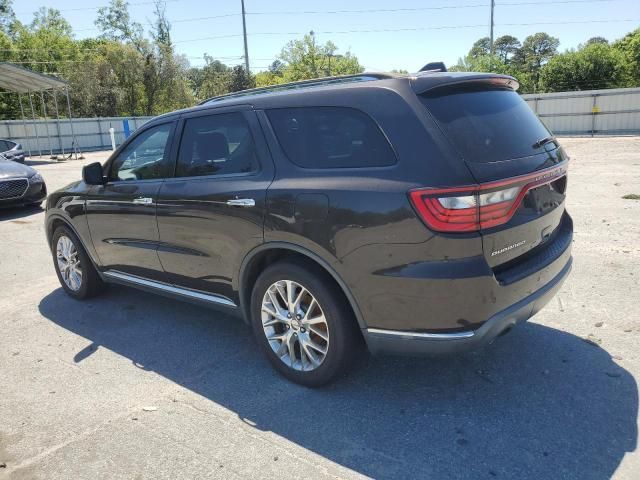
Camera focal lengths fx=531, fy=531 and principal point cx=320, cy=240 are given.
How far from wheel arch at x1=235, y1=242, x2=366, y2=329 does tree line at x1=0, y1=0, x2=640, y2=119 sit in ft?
138

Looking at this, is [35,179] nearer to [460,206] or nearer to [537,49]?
[460,206]

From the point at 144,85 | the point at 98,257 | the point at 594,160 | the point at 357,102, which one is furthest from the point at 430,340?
the point at 144,85

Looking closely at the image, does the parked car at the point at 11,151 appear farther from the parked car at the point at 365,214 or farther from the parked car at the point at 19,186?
the parked car at the point at 365,214

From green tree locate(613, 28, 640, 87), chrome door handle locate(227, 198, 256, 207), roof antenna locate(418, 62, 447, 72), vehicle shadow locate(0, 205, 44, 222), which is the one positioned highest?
green tree locate(613, 28, 640, 87)

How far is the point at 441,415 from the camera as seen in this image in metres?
3.08

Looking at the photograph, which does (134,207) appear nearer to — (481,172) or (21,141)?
(481,172)

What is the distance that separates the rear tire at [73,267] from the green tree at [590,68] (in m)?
46.8

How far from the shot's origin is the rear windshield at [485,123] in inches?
112

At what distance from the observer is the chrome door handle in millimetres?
3434

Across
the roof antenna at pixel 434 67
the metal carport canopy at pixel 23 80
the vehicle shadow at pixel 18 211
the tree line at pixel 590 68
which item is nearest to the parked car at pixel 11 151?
the metal carport canopy at pixel 23 80

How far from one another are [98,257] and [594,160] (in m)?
14.2

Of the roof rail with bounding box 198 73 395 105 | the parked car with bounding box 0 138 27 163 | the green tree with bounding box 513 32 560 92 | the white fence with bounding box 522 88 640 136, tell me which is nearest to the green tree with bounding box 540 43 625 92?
the white fence with bounding box 522 88 640 136

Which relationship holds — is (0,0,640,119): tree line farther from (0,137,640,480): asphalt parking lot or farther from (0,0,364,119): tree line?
(0,137,640,480): asphalt parking lot

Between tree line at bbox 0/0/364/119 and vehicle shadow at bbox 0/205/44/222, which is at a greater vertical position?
tree line at bbox 0/0/364/119
